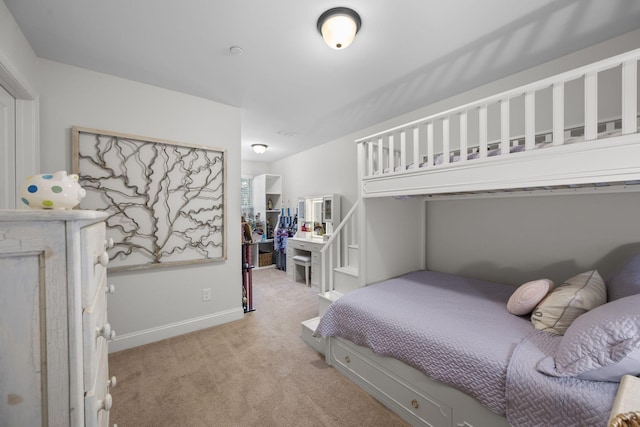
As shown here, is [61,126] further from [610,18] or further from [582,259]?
[582,259]

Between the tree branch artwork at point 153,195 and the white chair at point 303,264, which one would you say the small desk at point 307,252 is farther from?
the tree branch artwork at point 153,195

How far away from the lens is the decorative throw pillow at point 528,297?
1570 millimetres


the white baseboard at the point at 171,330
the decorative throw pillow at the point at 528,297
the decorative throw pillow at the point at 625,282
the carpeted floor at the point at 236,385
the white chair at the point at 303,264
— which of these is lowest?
the carpeted floor at the point at 236,385

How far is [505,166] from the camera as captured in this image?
1.49m

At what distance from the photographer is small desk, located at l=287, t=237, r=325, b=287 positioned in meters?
4.08

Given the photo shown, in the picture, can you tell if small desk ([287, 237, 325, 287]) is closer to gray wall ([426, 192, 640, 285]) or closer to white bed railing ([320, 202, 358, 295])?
white bed railing ([320, 202, 358, 295])

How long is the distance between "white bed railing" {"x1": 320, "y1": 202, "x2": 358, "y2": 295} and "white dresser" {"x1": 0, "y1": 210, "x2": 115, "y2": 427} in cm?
192

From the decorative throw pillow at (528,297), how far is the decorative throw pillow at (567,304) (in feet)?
0.14

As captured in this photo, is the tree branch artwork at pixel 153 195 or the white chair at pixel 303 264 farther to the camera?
the white chair at pixel 303 264

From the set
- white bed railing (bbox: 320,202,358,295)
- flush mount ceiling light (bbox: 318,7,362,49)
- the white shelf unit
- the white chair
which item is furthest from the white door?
the white shelf unit

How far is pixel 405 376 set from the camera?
1541 millimetres

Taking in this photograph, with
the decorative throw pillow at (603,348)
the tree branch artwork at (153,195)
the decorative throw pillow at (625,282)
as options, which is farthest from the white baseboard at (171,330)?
the decorative throw pillow at (625,282)

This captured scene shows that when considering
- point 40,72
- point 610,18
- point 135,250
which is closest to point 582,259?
point 610,18

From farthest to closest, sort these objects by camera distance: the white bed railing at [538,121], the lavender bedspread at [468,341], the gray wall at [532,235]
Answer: the gray wall at [532,235] < the white bed railing at [538,121] < the lavender bedspread at [468,341]
